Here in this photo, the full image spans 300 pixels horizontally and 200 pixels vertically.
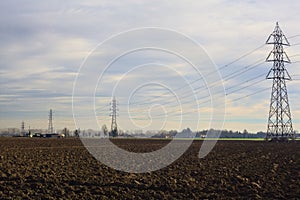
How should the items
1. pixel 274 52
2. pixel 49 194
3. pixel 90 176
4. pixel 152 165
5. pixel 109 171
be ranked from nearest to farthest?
1. pixel 49 194
2. pixel 90 176
3. pixel 109 171
4. pixel 152 165
5. pixel 274 52

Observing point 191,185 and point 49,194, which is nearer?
point 49,194

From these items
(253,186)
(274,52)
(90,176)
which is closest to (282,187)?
(253,186)

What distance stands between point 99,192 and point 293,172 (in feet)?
37.0

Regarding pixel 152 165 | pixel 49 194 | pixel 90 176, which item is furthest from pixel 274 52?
pixel 49 194

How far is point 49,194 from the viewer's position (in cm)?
1825

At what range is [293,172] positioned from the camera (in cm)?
2436

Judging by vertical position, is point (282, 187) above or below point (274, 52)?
below

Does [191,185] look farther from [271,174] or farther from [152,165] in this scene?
[152,165]

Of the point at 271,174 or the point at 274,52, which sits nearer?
the point at 271,174

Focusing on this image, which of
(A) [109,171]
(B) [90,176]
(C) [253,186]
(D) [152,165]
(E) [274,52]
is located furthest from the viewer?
(E) [274,52]

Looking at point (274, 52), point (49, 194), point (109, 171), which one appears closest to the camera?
point (49, 194)

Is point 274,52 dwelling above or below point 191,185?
above

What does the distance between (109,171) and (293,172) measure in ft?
32.4

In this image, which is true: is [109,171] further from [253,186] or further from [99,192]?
[253,186]
